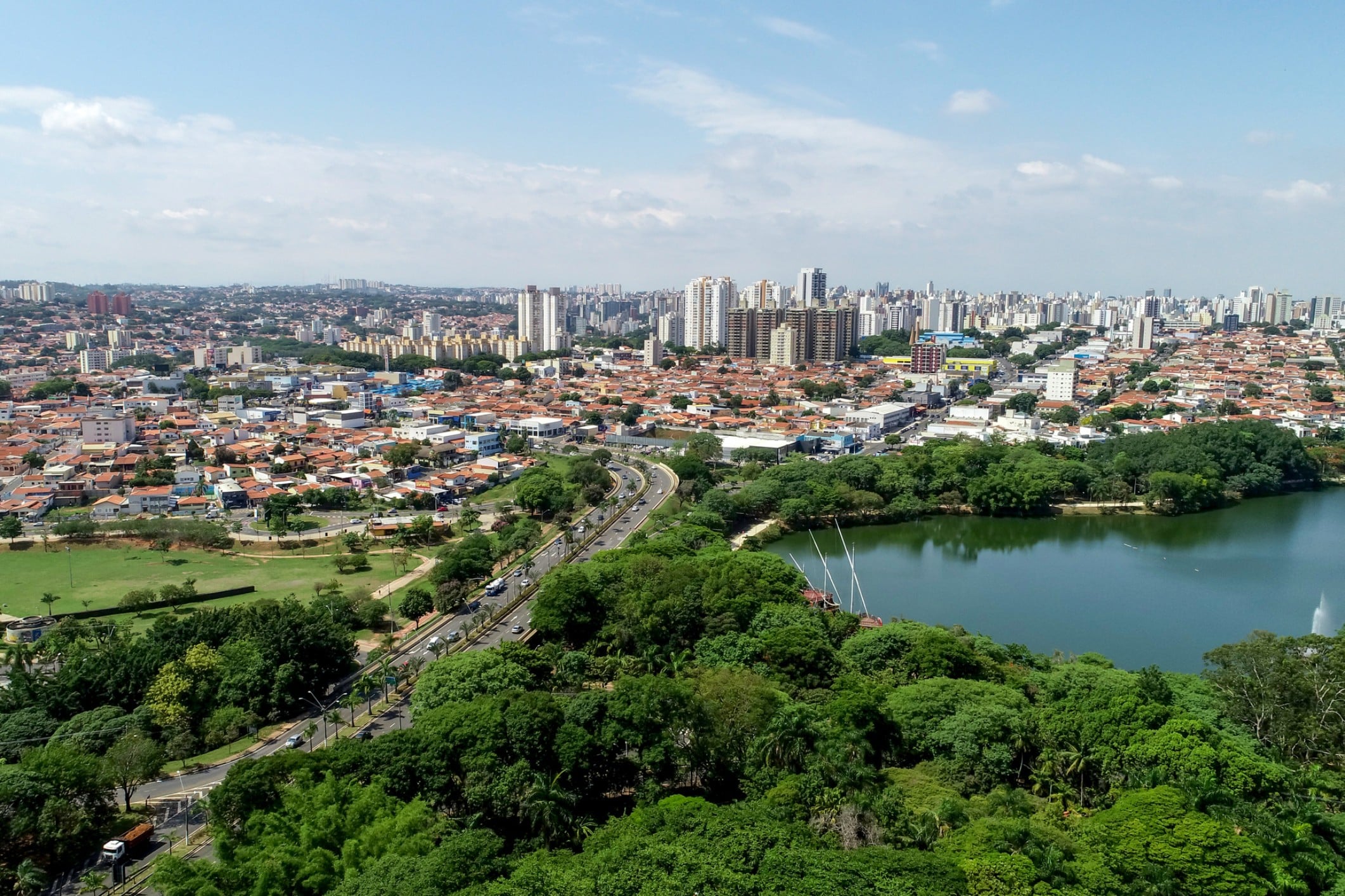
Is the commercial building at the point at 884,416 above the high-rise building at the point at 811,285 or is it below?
below

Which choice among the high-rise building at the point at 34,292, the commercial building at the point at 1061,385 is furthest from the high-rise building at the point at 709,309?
the high-rise building at the point at 34,292

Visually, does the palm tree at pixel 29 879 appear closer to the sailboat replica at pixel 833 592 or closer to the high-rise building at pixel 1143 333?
the sailboat replica at pixel 833 592

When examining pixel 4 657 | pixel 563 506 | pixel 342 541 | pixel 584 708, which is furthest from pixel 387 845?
pixel 563 506

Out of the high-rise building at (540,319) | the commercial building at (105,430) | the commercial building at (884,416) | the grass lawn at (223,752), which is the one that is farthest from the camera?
the high-rise building at (540,319)

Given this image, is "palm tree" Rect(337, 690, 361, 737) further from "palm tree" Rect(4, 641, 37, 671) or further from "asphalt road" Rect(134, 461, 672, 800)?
"palm tree" Rect(4, 641, 37, 671)

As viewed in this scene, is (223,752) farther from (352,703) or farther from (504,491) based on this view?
(504,491)

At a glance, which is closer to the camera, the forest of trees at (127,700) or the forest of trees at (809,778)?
the forest of trees at (809,778)

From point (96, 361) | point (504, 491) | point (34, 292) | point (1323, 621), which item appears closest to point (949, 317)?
point (504, 491)

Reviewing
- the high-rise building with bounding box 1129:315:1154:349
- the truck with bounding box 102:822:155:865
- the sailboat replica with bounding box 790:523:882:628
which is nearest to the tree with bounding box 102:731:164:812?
the truck with bounding box 102:822:155:865
